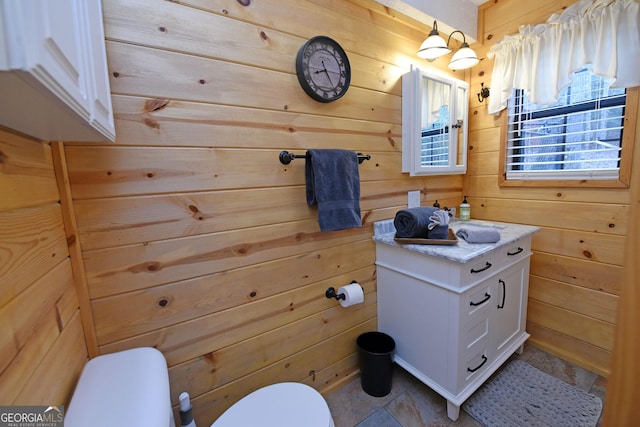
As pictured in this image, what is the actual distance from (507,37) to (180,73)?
204 cm

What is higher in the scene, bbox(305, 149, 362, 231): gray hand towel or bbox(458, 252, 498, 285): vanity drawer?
bbox(305, 149, 362, 231): gray hand towel

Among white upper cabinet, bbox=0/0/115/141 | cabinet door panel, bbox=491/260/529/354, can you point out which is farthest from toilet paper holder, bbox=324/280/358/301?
white upper cabinet, bbox=0/0/115/141

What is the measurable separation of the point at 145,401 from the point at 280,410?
0.49 meters

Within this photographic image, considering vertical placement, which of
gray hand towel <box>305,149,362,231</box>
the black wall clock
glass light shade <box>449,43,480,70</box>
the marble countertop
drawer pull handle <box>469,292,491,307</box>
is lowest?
drawer pull handle <box>469,292,491,307</box>

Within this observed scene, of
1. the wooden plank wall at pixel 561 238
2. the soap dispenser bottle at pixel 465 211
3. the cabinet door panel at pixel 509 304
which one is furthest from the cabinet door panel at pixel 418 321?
the wooden plank wall at pixel 561 238

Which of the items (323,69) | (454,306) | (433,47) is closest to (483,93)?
(433,47)

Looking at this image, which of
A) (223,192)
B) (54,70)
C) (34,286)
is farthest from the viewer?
(223,192)

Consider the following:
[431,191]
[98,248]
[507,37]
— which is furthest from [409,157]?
[98,248]

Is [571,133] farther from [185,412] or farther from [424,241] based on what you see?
[185,412]

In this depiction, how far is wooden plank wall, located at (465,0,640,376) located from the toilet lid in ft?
5.57

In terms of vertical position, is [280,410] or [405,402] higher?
[280,410]

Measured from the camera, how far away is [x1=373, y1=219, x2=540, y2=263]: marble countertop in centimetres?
128

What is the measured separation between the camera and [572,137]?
5.43 feet

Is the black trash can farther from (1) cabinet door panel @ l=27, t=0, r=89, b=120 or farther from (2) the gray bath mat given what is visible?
(1) cabinet door panel @ l=27, t=0, r=89, b=120
